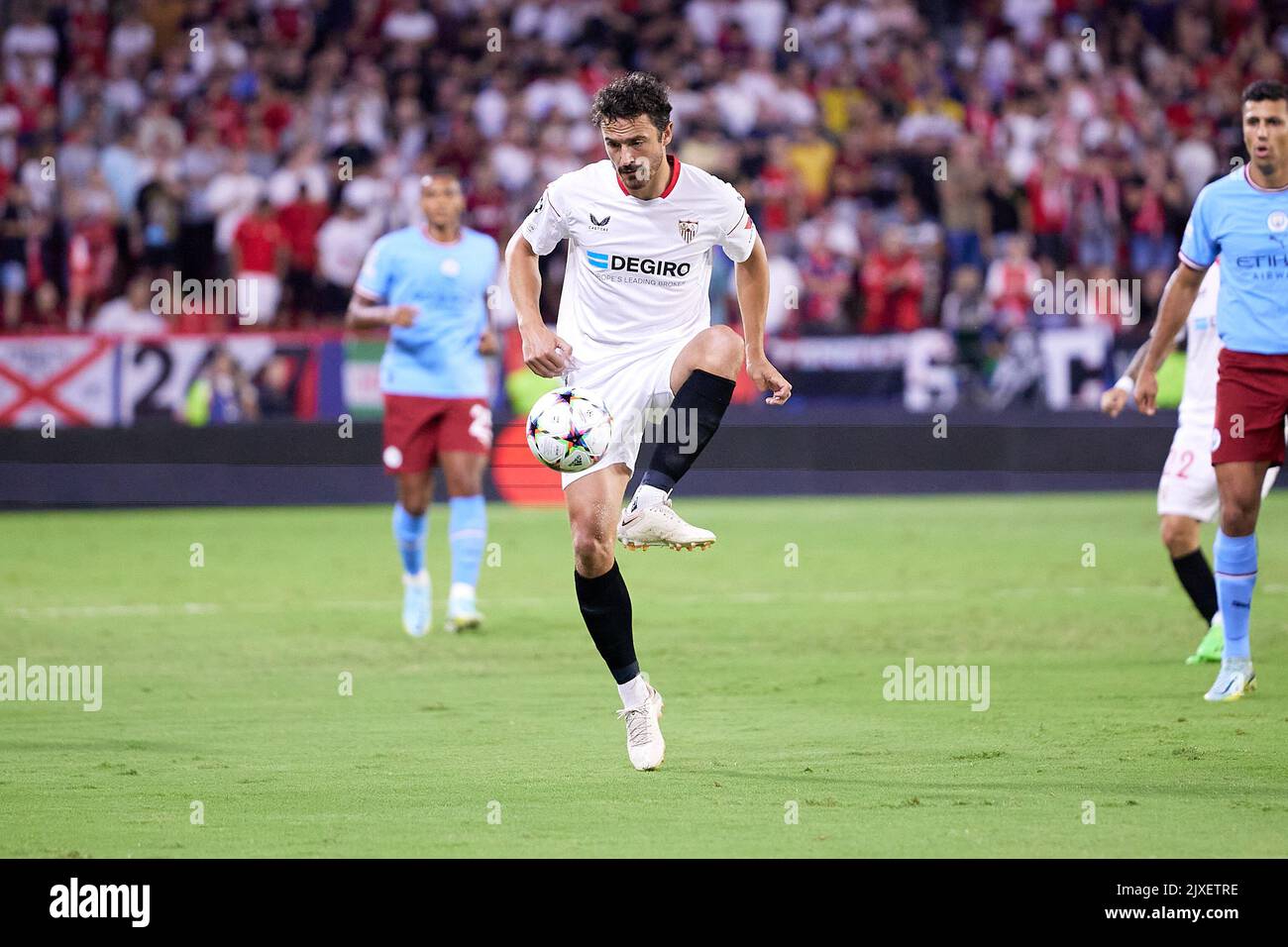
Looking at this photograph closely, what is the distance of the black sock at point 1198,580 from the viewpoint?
10094 mm

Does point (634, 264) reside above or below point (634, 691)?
above

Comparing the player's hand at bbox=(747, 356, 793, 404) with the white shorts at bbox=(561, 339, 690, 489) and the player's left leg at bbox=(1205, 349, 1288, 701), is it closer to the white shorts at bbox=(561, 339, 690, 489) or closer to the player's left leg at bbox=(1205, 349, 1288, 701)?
the white shorts at bbox=(561, 339, 690, 489)

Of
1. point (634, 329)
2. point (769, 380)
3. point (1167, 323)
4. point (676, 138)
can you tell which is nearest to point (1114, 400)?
point (1167, 323)

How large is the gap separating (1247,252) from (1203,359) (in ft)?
5.30

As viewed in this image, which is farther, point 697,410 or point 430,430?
point 430,430

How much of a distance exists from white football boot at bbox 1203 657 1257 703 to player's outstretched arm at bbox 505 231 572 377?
356 cm

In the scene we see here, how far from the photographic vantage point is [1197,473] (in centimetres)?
988

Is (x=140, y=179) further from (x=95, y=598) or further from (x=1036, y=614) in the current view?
(x=1036, y=614)

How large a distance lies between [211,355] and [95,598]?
6.03 meters

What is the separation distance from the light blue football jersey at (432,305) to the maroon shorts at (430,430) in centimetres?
7

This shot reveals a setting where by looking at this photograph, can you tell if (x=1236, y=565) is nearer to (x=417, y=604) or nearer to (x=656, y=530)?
(x=656, y=530)

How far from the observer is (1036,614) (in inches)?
→ 469

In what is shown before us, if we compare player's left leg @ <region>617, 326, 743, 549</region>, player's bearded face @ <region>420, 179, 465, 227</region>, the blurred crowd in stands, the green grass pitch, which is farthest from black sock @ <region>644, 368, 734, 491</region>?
the blurred crowd in stands

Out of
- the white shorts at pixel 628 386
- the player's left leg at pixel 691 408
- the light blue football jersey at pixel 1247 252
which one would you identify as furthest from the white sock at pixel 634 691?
the light blue football jersey at pixel 1247 252
